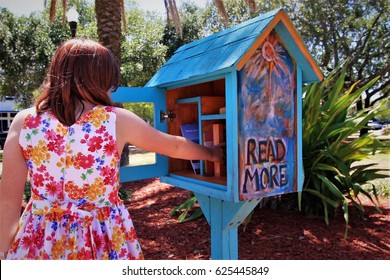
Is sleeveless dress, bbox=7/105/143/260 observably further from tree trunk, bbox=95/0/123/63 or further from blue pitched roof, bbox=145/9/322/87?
tree trunk, bbox=95/0/123/63

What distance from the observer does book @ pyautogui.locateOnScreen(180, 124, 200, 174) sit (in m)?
2.08

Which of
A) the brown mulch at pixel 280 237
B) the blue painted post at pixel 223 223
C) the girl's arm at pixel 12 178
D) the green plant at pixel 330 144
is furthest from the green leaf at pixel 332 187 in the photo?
the girl's arm at pixel 12 178

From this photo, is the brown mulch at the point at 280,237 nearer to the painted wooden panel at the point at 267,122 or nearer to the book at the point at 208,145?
the book at the point at 208,145

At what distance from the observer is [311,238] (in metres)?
2.90

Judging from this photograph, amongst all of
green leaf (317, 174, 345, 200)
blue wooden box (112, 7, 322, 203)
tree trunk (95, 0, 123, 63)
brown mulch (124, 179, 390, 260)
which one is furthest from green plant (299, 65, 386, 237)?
tree trunk (95, 0, 123, 63)

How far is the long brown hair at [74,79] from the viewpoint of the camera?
3.65ft

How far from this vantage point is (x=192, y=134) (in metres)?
2.14

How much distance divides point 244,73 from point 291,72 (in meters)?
0.31

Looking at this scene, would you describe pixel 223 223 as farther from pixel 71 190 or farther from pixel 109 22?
pixel 109 22

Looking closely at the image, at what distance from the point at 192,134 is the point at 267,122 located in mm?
658

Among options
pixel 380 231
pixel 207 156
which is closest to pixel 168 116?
pixel 207 156

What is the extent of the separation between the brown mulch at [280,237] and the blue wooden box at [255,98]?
111 cm

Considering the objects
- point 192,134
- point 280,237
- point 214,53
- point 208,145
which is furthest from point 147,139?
point 280,237
